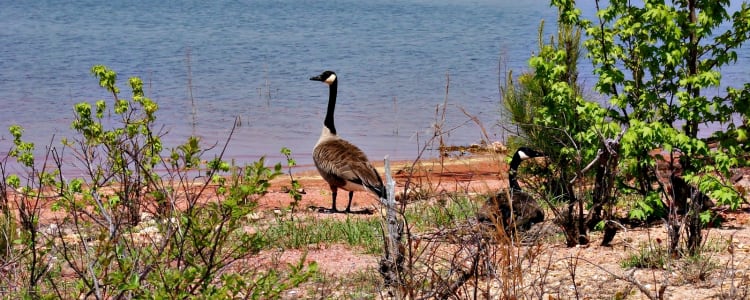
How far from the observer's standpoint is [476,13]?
40094mm

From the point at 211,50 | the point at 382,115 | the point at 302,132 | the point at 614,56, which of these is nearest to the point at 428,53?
Answer: the point at 211,50

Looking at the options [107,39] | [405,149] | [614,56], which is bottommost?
[405,149]

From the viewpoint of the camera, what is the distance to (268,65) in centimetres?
2480

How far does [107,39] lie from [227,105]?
9.66 m

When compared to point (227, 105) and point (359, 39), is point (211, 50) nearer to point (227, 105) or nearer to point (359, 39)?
point (359, 39)

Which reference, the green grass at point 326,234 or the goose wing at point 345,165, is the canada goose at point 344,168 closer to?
the goose wing at point 345,165

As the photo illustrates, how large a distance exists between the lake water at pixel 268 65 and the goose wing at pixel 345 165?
0.88 meters

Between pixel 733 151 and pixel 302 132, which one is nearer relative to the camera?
pixel 733 151

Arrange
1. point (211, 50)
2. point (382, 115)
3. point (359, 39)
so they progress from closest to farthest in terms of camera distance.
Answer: point (382, 115) < point (211, 50) < point (359, 39)

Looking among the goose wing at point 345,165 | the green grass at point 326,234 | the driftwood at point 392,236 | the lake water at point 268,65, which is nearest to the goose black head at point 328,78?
the lake water at point 268,65

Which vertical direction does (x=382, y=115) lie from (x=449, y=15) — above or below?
below

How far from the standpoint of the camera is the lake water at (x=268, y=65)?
18094mm

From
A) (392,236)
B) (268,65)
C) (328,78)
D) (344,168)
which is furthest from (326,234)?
(268,65)

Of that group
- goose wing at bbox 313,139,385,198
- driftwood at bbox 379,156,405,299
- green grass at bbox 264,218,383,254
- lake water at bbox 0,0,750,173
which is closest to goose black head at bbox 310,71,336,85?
lake water at bbox 0,0,750,173
